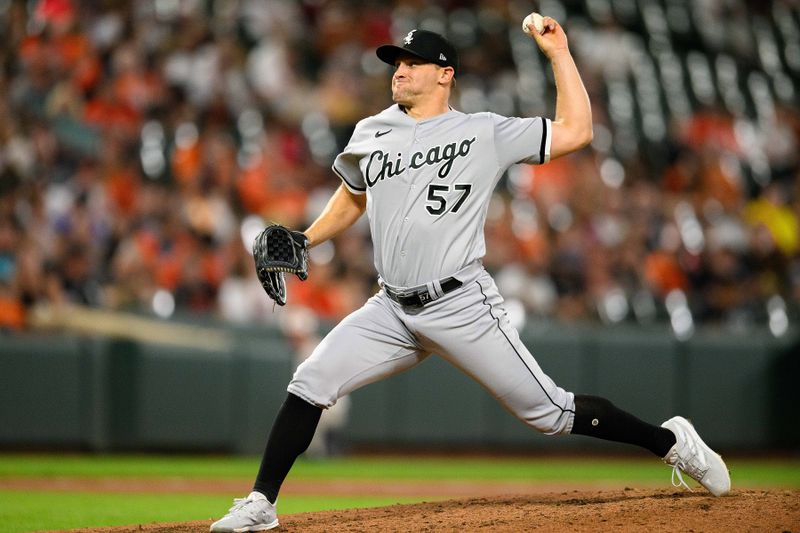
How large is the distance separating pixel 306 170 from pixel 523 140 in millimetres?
6369

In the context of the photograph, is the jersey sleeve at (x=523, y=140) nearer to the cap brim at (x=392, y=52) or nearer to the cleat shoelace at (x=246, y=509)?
the cap brim at (x=392, y=52)

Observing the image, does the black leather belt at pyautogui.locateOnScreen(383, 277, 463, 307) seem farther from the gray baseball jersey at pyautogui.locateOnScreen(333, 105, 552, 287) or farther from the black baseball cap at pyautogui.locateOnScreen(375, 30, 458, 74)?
the black baseball cap at pyautogui.locateOnScreen(375, 30, 458, 74)

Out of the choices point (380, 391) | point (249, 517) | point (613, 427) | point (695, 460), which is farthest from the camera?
point (380, 391)

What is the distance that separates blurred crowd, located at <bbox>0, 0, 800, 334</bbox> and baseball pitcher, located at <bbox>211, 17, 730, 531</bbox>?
4.78 m

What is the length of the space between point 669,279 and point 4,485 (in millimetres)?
6083

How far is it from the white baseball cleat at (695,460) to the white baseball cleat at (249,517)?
1.58 meters

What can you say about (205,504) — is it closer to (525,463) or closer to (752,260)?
(525,463)

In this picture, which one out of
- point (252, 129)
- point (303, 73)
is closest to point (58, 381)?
point (252, 129)

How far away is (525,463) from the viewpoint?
9852 mm

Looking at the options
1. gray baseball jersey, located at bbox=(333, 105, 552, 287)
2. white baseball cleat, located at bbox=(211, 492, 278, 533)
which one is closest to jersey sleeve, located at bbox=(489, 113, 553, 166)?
gray baseball jersey, located at bbox=(333, 105, 552, 287)

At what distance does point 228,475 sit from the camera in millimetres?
8211

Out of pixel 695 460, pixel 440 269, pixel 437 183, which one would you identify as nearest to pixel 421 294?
pixel 440 269

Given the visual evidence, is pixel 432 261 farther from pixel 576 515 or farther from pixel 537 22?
pixel 576 515

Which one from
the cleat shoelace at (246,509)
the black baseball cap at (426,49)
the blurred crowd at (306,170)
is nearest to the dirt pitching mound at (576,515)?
the cleat shoelace at (246,509)
